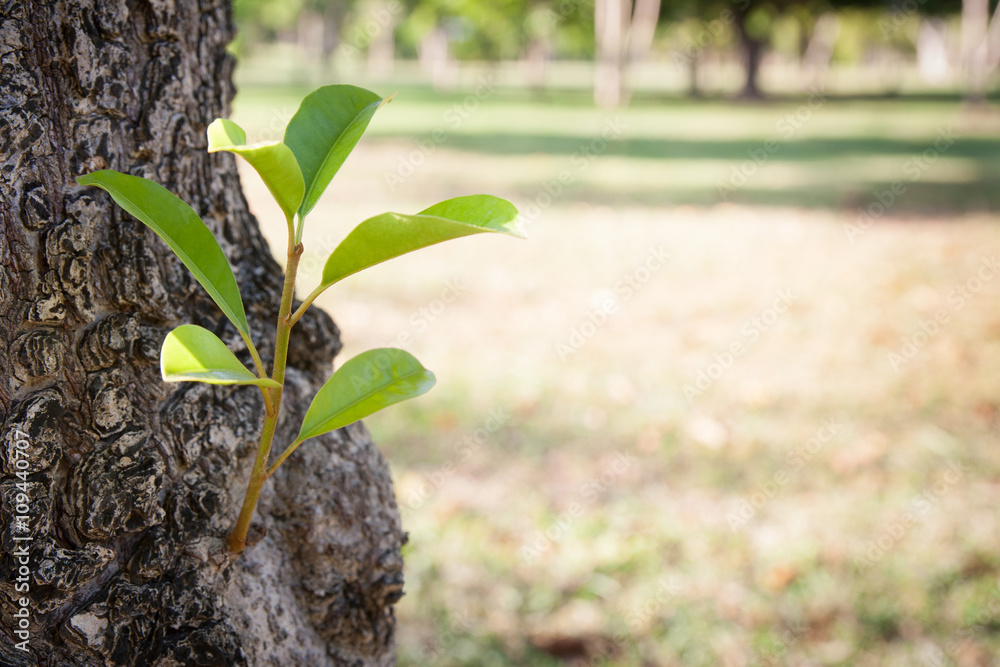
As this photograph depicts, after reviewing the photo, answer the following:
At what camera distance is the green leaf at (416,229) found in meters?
0.71

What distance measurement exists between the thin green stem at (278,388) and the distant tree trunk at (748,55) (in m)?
28.2

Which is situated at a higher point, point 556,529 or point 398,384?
point 398,384

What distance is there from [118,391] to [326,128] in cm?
44

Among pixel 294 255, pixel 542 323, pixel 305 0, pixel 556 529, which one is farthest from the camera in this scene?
pixel 305 0

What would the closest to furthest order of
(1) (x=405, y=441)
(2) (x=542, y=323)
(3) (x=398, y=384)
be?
(3) (x=398, y=384) < (1) (x=405, y=441) < (2) (x=542, y=323)

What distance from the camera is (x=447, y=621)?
88.3 inches

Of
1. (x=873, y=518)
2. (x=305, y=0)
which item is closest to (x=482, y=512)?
(x=873, y=518)

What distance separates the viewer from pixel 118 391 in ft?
3.18

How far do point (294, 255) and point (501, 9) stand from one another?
2939cm

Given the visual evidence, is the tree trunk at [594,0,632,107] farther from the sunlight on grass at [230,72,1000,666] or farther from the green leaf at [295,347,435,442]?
the green leaf at [295,347,435,442]

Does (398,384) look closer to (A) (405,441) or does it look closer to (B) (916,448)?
(A) (405,441)

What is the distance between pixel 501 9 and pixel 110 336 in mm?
29254

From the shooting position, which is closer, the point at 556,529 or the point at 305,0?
the point at 556,529

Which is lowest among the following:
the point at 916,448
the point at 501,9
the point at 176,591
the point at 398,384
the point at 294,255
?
the point at 916,448
